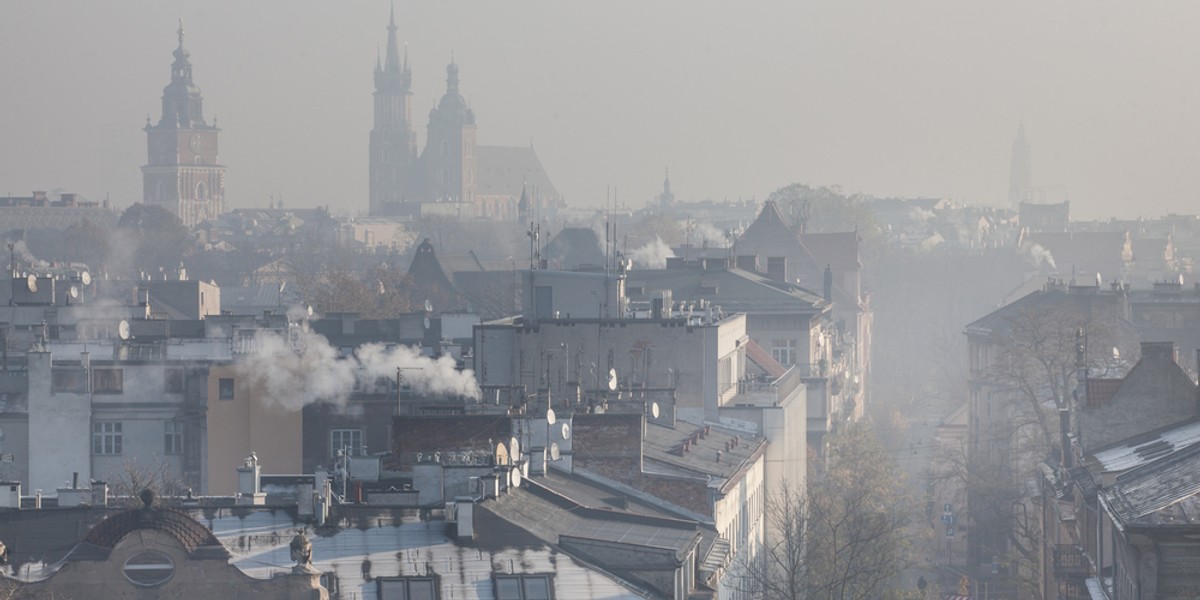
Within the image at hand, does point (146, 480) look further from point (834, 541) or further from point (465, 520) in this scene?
point (465, 520)

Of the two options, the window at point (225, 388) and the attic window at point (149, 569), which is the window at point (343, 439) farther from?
the attic window at point (149, 569)

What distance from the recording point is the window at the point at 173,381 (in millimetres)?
65438

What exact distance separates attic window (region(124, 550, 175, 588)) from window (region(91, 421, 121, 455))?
29.4 m

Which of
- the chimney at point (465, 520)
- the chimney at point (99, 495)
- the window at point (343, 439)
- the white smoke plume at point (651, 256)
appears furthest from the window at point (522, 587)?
the white smoke plume at point (651, 256)

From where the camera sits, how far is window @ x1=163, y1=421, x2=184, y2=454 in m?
64.5

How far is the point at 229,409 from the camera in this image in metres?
65.2

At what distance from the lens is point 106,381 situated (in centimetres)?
6556

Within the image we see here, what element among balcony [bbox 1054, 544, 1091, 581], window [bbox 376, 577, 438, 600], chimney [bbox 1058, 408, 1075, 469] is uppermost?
chimney [bbox 1058, 408, 1075, 469]

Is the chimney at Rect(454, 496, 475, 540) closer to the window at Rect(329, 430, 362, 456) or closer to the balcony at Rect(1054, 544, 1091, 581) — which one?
the balcony at Rect(1054, 544, 1091, 581)

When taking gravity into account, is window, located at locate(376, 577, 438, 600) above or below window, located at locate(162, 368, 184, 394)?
below

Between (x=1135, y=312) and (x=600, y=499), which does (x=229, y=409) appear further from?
(x=1135, y=312)

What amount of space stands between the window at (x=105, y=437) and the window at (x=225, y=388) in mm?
2493

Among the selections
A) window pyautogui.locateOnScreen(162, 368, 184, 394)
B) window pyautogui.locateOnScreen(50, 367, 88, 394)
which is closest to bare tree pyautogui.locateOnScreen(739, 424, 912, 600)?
window pyautogui.locateOnScreen(162, 368, 184, 394)

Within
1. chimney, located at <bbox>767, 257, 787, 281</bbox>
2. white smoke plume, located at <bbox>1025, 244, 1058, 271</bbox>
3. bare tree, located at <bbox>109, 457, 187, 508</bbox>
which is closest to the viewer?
bare tree, located at <bbox>109, 457, 187, 508</bbox>
